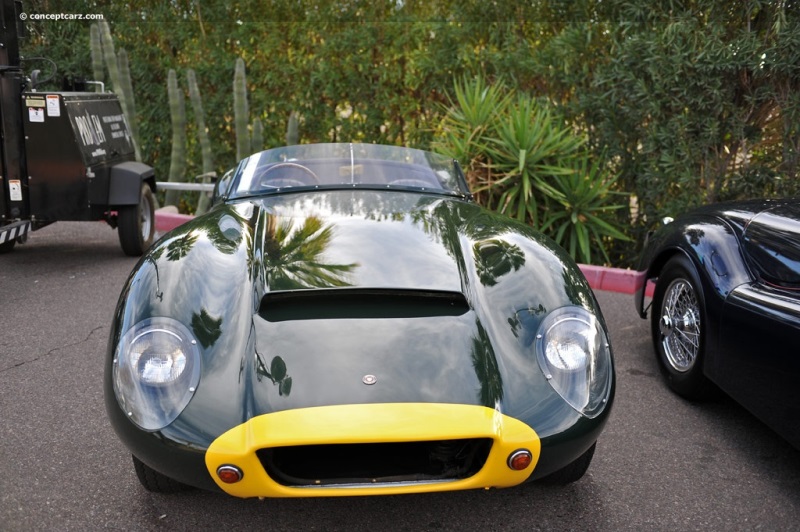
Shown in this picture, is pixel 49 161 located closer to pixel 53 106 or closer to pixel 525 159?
pixel 53 106

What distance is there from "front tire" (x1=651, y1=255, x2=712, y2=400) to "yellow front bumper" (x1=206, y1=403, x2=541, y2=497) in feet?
5.25

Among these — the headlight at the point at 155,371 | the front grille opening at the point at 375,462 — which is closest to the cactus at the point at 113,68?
the headlight at the point at 155,371

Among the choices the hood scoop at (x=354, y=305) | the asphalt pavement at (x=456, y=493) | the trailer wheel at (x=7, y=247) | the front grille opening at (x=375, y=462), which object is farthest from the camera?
the trailer wheel at (x=7, y=247)

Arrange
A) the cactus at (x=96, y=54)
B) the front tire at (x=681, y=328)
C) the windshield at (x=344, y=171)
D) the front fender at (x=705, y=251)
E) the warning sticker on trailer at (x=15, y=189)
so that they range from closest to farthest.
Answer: the front fender at (x=705, y=251), the front tire at (x=681, y=328), the windshield at (x=344, y=171), the warning sticker on trailer at (x=15, y=189), the cactus at (x=96, y=54)

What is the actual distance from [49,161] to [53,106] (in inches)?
16.9

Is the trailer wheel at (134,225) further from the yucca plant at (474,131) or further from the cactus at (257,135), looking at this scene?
the yucca plant at (474,131)

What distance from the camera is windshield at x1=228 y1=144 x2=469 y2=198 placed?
386 centimetres

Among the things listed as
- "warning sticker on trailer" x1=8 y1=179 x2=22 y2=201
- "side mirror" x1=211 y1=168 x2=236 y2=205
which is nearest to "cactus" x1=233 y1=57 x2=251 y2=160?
"warning sticker on trailer" x1=8 y1=179 x2=22 y2=201

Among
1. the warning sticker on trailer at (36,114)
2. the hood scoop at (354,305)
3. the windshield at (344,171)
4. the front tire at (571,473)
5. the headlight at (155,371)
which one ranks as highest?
the warning sticker on trailer at (36,114)

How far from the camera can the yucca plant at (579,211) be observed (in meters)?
6.55

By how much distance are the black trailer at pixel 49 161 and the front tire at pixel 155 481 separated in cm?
366

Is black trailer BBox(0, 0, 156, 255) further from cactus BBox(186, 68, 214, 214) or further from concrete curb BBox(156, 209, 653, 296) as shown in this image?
cactus BBox(186, 68, 214, 214)

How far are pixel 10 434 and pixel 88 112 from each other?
370cm

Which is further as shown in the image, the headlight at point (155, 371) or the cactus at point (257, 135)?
the cactus at point (257, 135)
